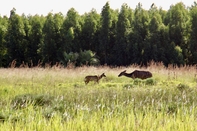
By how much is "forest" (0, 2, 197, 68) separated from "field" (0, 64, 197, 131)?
26.5 feet

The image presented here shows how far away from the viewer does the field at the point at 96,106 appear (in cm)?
377

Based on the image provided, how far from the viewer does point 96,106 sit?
5.46m

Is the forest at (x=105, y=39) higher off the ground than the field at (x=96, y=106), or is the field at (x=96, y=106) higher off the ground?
the forest at (x=105, y=39)

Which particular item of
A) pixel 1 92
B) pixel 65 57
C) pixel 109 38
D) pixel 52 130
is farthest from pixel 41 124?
pixel 109 38

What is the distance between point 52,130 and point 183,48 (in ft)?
63.6

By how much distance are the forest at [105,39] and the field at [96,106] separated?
8.08 meters

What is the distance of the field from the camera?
3.77 metres

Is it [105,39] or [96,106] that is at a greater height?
[105,39]

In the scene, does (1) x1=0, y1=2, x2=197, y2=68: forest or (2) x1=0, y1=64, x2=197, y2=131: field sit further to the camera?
(1) x1=0, y1=2, x2=197, y2=68: forest

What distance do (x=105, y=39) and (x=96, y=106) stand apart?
57.1 feet

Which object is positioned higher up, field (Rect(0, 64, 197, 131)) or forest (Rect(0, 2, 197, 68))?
forest (Rect(0, 2, 197, 68))

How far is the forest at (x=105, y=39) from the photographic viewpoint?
21.2 meters

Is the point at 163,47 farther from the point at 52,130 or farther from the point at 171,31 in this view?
the point at 52,130

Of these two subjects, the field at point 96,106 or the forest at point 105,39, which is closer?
the field at point 96,106
